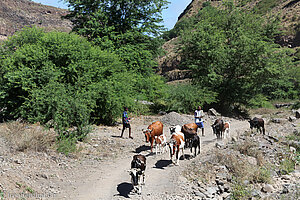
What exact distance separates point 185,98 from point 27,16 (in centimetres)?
11507

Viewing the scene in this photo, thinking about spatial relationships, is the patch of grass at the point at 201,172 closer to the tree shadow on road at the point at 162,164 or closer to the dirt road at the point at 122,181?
the dirt road at the point at 122,181

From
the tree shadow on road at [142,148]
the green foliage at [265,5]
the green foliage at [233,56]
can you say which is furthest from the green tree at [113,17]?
the green foliage at [265,5]

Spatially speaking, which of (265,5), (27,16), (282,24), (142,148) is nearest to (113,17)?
(142,148)

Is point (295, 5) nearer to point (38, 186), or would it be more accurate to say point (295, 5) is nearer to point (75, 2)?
point (75, 2)

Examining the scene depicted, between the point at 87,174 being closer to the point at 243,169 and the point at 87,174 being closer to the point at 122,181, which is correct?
the point at 122,181

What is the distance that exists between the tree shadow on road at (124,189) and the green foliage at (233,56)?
18.8 meters

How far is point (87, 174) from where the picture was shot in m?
9.51

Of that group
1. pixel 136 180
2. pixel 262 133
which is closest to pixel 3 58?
pixel 136 180

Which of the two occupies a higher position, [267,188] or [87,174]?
[87,174]

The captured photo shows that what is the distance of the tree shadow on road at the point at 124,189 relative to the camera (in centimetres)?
754

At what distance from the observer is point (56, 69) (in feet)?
52.9

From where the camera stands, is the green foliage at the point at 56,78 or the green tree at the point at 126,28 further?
the green tree at the point at 126,28

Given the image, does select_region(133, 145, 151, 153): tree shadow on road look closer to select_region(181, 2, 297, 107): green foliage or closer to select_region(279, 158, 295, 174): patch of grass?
select_region(279, 158, 295, 174): patch of grass

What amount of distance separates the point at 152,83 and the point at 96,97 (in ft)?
31.8
